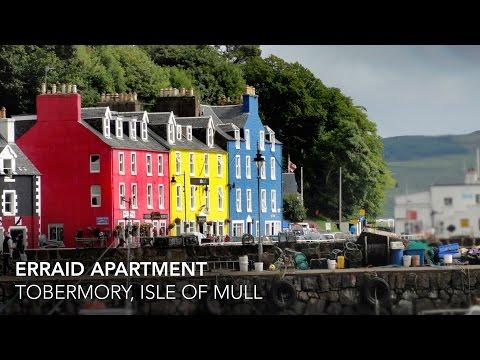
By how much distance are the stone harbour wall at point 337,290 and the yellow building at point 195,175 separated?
13.1 ft

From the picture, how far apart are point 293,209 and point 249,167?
1184 millimetres

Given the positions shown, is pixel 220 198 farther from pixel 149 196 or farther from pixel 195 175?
pixel 149 196

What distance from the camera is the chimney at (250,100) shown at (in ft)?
98.6

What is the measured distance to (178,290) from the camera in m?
25.7

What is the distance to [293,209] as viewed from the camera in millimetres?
31688

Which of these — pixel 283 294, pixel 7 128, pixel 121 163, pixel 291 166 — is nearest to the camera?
pixel 283 294

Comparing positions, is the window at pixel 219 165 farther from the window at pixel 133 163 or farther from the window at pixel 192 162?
the window at pixel 133 163

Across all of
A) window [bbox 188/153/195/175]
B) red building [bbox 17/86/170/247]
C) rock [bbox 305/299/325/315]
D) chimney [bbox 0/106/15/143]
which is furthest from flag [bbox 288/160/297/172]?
chimney [bbox 0/106/15/143]

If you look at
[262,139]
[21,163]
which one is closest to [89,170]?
[21,163]

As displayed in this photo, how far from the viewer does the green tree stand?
3117 cm

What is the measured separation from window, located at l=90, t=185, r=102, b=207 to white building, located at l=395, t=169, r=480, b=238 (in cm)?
642

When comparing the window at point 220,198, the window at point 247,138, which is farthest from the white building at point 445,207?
the window at point 247,138
